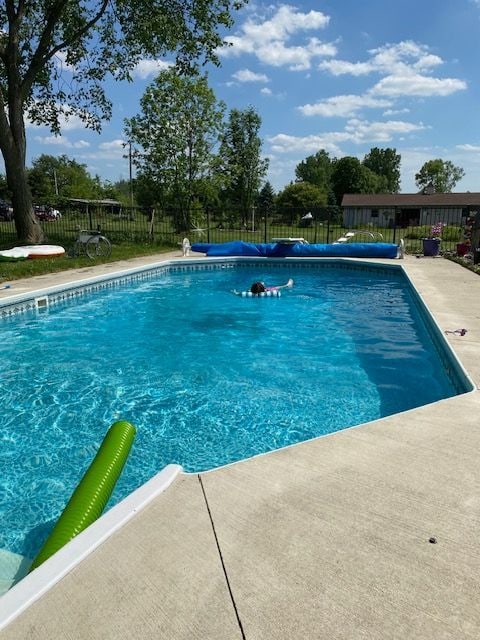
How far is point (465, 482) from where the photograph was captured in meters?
2.49

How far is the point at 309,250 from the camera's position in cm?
1595

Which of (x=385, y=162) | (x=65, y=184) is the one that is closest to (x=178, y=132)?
(x=65, y=184)

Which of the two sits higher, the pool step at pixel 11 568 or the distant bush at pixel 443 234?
the distant bush at pixel 443 234

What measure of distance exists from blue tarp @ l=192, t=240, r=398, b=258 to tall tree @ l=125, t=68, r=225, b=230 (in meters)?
4.70

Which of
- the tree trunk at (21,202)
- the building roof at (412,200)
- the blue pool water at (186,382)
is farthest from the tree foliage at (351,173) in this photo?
the blue pool water at (186,382)

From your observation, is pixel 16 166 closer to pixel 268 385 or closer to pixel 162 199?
pixel 162 199

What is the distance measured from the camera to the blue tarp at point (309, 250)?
15.6m

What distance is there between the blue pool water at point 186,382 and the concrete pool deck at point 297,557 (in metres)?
1.39

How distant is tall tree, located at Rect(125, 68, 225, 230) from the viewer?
61.9 feet

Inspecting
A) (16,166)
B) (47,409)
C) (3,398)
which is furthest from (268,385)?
(16,166)

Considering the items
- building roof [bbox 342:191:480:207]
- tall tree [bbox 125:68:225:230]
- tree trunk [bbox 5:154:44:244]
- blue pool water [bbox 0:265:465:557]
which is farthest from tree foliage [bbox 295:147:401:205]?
blue pool water [bbox 0:265:465:557]

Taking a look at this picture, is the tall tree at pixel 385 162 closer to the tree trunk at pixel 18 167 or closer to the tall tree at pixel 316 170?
the tall tree at pixel 316 170

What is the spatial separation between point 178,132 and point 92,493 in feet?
62.3

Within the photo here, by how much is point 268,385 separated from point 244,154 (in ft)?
132
